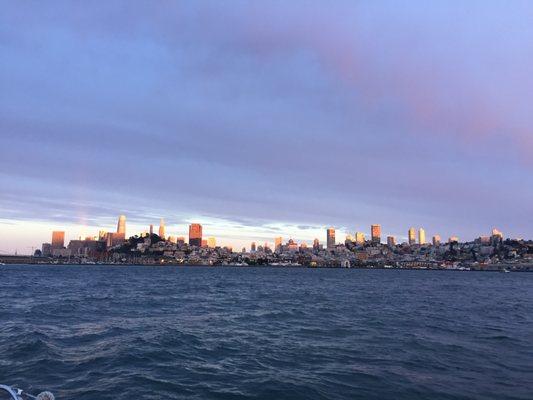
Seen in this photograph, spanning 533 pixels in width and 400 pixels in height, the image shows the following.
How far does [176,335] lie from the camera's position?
98.5 feet

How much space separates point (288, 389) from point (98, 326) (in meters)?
21.1

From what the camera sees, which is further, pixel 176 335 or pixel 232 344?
pixel 176 335

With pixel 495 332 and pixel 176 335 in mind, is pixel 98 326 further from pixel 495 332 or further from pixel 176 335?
pixel 495 332

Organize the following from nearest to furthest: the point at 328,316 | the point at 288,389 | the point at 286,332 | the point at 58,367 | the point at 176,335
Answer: the point at 288,389
the point at 58,367
the point at 176,335
the point at 286,332
the point at 328,316

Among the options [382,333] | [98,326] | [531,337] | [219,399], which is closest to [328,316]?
[382,333]

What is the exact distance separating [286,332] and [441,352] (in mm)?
11791

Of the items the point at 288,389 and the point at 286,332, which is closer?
the point at 288,389

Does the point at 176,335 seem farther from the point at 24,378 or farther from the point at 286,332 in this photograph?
the point at 24,378

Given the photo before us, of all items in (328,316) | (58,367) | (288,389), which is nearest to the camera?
(288,389)

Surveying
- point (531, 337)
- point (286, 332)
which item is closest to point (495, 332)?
point (531, 337)

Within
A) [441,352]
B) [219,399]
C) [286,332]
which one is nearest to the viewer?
[219,399]

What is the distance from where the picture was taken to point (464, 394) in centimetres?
1775

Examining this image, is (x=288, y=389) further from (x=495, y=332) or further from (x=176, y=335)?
(x=495, y=332)

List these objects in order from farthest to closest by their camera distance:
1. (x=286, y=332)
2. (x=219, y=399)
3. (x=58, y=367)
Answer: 1. (x=286, y=332)
2. (x=58, y=367)
3. (x=219, y=399)
